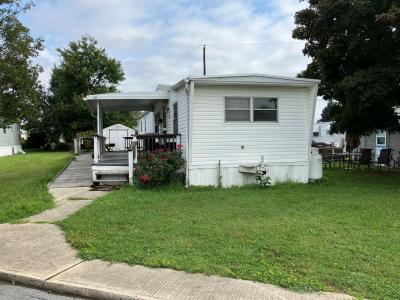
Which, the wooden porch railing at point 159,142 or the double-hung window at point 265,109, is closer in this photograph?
the double-hung window at point 265,109

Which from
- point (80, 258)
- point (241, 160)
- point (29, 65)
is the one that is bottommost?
point (80, 258)

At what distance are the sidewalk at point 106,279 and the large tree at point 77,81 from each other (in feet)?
111

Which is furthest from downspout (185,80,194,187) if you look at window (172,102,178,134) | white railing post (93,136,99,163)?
white railing post (93,136,99,163)

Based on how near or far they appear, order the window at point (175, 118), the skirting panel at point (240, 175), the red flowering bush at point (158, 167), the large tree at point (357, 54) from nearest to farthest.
→ the red flowering bush at point (158, 167) → the large tree at point (357, 54) → the skirting panel at point (240, 175) → the window at point (175, 118)

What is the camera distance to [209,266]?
4426mm

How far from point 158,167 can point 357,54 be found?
6.88 metres

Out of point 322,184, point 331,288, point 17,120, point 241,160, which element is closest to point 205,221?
point 331,288

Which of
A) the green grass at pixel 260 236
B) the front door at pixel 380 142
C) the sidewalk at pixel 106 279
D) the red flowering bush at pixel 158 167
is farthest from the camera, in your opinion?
the front door at pixel 380 142

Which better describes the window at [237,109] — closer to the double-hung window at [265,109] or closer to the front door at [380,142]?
the double-hung window at [265,109]

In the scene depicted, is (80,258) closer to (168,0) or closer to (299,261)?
(299,261)

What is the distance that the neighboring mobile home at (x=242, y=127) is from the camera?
34.8 ft

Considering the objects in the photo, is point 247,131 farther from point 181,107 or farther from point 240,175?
point 181,107

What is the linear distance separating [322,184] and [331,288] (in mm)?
7798

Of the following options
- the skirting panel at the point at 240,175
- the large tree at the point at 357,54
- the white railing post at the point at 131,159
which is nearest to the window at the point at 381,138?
the large tree at the point at 357,54
